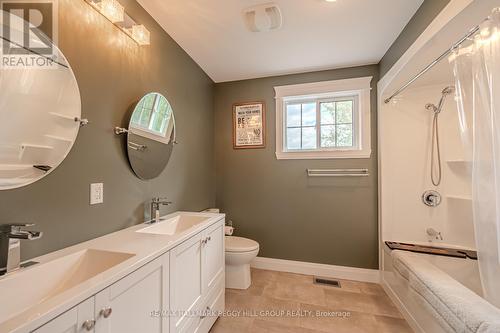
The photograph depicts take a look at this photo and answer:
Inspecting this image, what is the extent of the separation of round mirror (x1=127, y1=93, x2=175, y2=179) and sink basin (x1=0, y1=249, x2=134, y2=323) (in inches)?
26.7

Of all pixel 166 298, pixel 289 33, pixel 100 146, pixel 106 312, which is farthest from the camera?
pixel 289 33

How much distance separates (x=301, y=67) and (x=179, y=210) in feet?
6.95

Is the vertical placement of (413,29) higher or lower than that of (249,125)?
higher

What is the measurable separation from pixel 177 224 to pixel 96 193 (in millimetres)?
679

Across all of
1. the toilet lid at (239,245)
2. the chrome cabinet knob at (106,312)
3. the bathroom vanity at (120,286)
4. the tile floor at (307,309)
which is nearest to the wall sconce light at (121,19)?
the bathroom vanity at (120,286)

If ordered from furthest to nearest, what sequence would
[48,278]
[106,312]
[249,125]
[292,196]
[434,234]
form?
[249,125] < [292,196] < [434,234] < [48,278] < [106,312]

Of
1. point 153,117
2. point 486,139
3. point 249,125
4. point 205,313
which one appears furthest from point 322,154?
point 205,313

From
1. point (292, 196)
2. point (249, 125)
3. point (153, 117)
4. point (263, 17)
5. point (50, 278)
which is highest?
point (263, 17)

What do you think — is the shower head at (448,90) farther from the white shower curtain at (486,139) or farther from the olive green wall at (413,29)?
the white shower curtain at (486,139)

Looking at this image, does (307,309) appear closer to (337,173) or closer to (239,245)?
(239,245)

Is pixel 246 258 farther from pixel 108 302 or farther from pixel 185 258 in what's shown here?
pixel 108 302

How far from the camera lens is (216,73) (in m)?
2.68

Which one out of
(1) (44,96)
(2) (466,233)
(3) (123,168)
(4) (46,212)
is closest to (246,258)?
(3) (123,168)

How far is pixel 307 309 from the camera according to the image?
1903 millimetres
